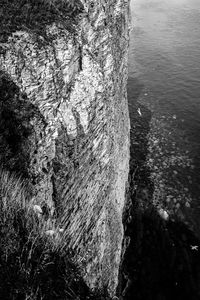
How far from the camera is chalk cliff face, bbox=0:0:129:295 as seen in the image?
579 centimetres

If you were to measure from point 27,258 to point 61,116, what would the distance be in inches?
122

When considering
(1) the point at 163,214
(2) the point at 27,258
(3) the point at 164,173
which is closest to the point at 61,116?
(2) the point at 27,258

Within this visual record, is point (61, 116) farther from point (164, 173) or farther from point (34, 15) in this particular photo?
point (164, 173)

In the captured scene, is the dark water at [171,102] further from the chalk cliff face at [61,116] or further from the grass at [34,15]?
the grass at [34,15]

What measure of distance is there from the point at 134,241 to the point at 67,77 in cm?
1109

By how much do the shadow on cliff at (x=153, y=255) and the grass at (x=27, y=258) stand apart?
6.26 m

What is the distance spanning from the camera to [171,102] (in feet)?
99.1

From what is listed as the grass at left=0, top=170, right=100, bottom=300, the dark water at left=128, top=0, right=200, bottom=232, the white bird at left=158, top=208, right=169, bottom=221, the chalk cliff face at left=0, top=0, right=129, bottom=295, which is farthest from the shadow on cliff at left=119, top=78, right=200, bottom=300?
the grass at left=0, top=170, right=100, bottom=300

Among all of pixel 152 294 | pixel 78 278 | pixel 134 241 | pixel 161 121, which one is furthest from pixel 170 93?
pixel 78 278

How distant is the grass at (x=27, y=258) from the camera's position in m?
4.36

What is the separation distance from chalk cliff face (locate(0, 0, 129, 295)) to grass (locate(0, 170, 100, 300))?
782 millimetres

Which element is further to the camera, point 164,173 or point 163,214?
point 164,173

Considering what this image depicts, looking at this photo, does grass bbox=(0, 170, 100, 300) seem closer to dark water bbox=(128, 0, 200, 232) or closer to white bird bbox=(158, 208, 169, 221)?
white bird bbox=(158, 208, 169, 221)

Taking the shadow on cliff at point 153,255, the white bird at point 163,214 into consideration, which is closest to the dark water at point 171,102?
the white bird at point 163,214
